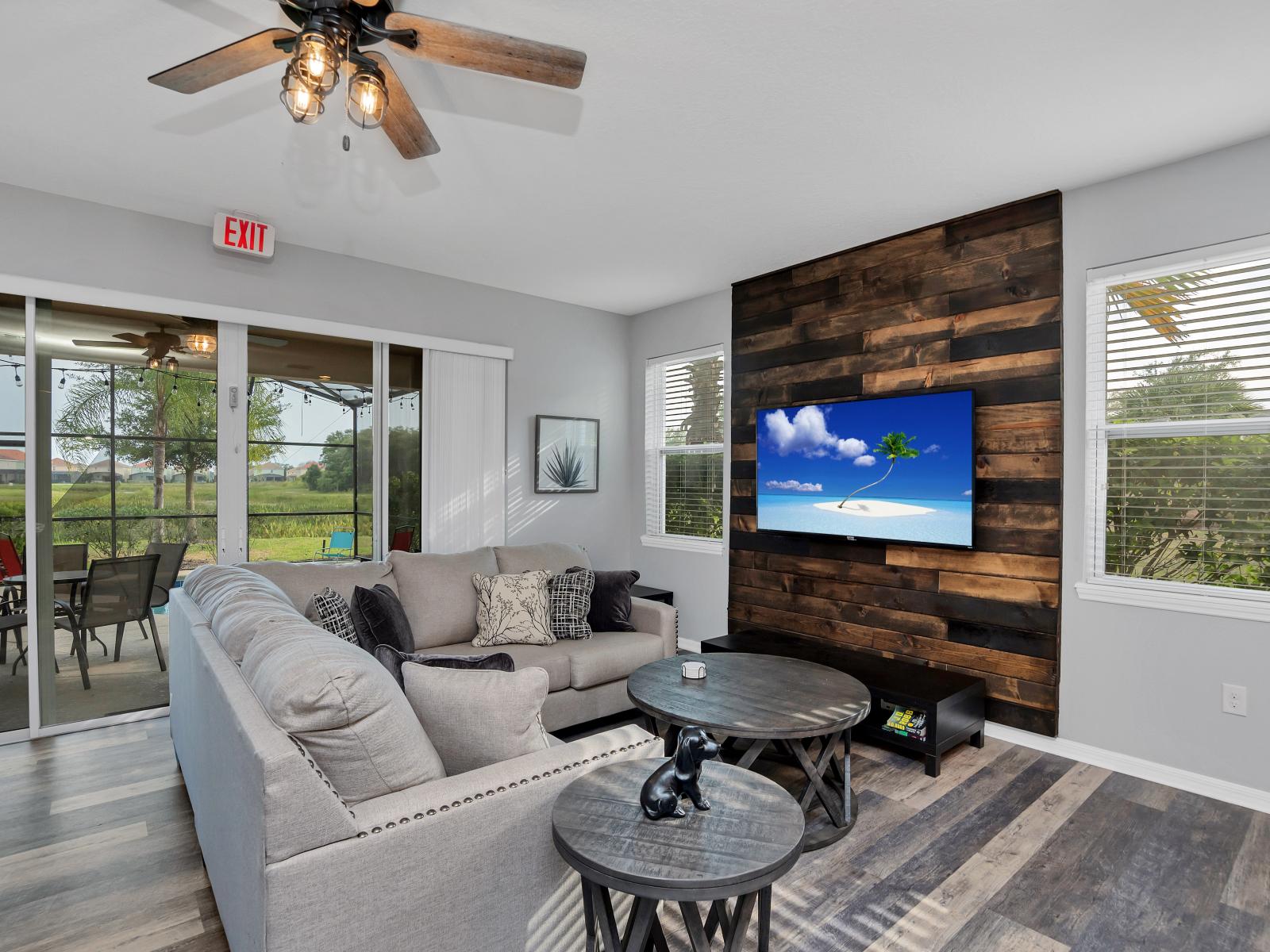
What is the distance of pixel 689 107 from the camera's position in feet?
8.18

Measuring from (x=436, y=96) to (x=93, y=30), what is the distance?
1.02 m

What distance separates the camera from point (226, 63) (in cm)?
181

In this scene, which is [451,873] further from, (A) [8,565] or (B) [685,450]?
(B) [685,450]

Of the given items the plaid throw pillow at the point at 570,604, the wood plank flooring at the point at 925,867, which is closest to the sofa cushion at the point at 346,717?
the wood plank flooring at the point at 925,867

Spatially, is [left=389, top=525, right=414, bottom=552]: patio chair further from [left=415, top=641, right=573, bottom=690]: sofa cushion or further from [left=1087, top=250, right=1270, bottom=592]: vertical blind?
[left=1087, top=250, right=1270, bottom=592]: vertical blind

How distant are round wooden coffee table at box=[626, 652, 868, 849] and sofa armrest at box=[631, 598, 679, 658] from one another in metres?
Result: 0.75

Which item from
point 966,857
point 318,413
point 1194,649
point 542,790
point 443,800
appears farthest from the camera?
point 318,413

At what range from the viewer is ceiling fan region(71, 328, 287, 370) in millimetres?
3455

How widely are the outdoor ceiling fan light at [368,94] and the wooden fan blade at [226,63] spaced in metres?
0.17

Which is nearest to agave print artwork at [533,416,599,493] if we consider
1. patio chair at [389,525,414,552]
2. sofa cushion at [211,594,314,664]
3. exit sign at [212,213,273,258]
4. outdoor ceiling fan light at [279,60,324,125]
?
patio chair at [389,525,414,552]

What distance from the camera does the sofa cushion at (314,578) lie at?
3057mm

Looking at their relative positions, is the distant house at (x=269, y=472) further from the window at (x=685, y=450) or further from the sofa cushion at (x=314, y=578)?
the window at (x=685, y=450)

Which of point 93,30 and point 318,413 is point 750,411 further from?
point 93,30

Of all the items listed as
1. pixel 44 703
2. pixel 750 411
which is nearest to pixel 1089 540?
pixel 750 411
